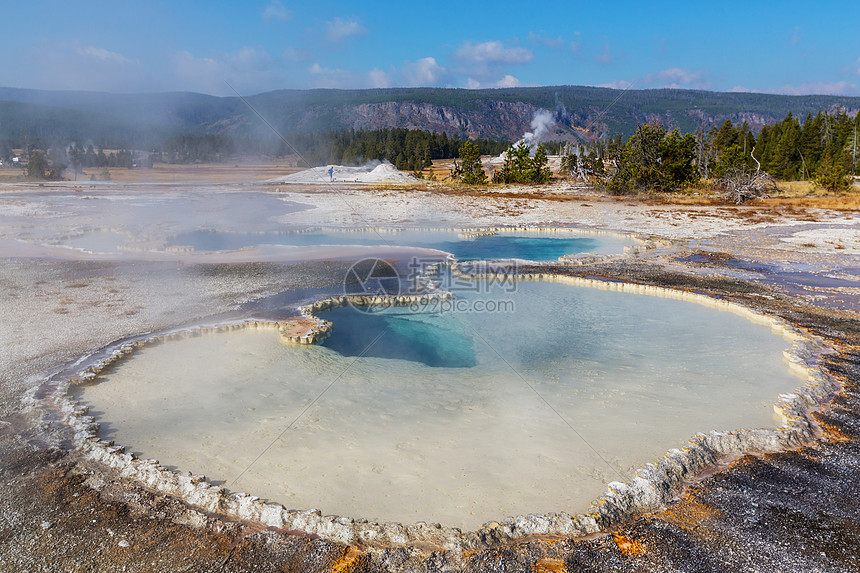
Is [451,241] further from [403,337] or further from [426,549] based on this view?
[426,549]

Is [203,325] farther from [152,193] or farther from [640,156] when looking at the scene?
[640,156]

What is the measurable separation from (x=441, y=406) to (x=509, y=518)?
1.79 meters

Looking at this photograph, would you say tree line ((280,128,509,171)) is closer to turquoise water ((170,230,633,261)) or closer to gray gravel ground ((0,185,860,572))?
turquoise water ((170,230,633,261))

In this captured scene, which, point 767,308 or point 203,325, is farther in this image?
point 767,308

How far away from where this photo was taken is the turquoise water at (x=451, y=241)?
1395 cm

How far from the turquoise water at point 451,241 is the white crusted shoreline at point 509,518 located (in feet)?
27.8

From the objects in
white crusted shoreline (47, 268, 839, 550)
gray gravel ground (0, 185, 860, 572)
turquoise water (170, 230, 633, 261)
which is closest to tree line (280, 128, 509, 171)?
turquoise water (170, 230, 633, 261)

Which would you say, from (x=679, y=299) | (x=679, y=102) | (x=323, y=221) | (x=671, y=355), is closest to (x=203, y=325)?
(x=671, y=355)

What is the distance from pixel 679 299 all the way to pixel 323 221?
42.8 feet

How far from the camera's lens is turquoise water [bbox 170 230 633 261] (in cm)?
1395

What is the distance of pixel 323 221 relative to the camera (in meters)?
19.2

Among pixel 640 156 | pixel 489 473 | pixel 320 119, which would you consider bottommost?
pixel 489 473

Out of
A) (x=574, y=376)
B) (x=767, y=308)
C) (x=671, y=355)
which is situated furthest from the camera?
(x=767, y=308)

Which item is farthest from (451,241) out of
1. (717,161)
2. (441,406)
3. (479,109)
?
(479,109)
